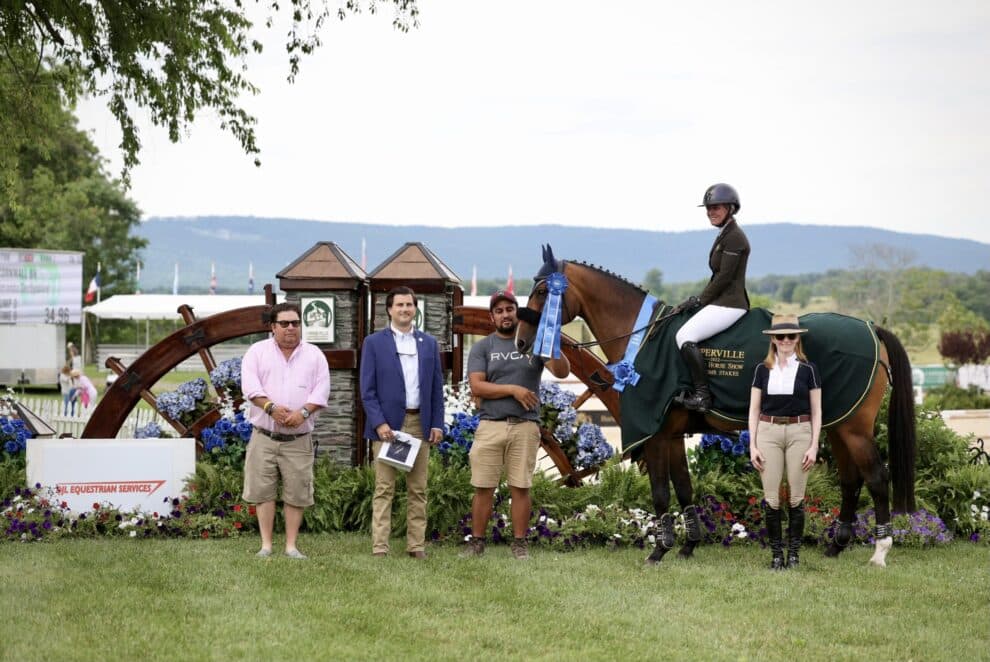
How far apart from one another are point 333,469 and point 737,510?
10.8 ft

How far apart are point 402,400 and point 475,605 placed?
178 centimetres

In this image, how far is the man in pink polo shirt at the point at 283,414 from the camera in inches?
290

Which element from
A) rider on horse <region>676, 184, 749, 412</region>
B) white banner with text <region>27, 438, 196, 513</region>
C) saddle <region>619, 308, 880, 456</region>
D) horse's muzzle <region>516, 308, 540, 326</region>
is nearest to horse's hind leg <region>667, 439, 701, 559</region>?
saddle <region>619, 308, 880, 456</region>

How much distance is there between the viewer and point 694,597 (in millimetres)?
6402

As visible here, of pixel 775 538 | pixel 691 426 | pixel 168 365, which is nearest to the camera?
pixel 775 538

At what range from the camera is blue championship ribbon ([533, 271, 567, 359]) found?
727 cm

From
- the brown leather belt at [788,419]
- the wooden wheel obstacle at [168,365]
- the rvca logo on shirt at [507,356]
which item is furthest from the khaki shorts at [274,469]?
the brown leather belt at [788,419]

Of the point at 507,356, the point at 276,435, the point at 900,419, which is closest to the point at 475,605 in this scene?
the point at 507,356

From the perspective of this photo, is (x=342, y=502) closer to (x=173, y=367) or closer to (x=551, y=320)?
(x=173, y=367)

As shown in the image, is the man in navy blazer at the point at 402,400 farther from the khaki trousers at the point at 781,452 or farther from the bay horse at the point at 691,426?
the khaki trousers at the point at 781,452

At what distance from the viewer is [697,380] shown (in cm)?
741

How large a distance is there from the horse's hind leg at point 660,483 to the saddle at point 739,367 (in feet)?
→ 0.41

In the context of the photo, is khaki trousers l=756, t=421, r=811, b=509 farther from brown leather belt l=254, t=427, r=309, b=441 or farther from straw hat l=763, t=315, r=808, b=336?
brown leather belt l=254, t=427, r=309, b=441

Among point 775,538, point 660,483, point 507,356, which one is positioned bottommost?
point 775,538
